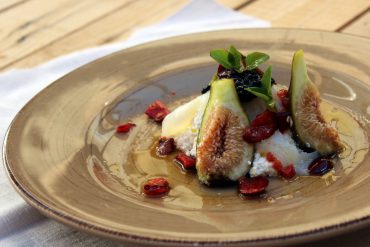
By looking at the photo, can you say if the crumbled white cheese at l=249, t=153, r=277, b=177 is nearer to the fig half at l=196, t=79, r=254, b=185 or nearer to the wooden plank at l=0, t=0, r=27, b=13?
the fig half at l=196, t=79, r=254, b=185

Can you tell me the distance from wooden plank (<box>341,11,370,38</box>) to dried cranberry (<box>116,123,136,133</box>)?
1.15 meters

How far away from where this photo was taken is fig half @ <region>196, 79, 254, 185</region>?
1.93 meters

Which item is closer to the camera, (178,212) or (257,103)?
(178,212)

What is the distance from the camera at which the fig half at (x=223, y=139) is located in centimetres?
193

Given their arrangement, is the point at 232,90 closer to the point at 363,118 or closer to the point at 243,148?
the point at 243,148

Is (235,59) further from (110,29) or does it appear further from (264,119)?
(110,29)

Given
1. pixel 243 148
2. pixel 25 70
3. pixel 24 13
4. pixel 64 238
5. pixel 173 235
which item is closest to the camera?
pixel 173 235

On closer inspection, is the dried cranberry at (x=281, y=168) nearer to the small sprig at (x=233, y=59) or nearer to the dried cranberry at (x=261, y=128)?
the dried cranberry at (x=261, y=128)

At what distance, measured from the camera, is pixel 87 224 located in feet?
5.03

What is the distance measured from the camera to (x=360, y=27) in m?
2.90

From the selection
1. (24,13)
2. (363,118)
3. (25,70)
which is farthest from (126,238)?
(24,13)

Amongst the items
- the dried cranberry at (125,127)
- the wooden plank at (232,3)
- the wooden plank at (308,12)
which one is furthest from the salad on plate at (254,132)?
the wooden plank at (232,3)

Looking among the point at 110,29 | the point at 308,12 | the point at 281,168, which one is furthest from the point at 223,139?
the point at 110,29

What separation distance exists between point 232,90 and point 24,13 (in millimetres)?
1958
